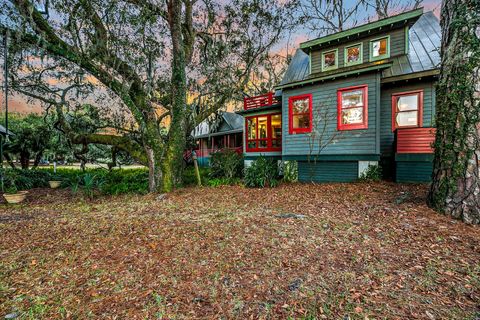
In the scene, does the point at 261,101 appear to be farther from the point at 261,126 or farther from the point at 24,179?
the point at 24,179

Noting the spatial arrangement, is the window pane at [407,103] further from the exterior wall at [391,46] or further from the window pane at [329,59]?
the window pane at [329,59]

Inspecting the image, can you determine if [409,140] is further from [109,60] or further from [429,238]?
[109,60]

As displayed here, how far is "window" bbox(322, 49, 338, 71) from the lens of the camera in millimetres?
10086

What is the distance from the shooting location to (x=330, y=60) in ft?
33.7

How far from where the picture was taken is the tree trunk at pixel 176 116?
9133 mm

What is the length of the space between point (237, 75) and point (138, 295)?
12.1 m

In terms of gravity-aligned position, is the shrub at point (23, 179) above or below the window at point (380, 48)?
below

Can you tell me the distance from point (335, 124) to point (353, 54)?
3214 millimetres

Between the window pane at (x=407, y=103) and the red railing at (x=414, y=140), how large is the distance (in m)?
1.52

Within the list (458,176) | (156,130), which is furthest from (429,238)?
(156,130)

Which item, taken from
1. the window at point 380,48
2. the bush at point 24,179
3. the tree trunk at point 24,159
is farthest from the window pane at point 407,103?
the tree trunk at point 24,159

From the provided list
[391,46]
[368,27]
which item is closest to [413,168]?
[391,46]

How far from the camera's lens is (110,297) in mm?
2559

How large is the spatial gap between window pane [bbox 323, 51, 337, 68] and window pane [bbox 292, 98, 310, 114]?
182 cm
